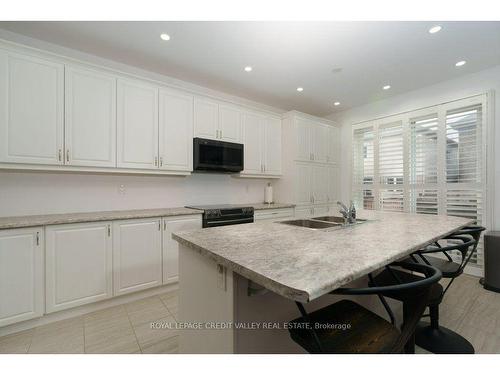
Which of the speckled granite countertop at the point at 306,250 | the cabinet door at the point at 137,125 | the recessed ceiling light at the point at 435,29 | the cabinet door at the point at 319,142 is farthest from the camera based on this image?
the cabinet door at the point at 319,142

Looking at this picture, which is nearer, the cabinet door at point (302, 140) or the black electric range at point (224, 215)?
the black electric range at point (224, 215)

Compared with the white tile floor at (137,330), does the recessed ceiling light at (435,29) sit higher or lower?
higher

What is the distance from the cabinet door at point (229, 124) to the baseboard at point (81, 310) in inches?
82.0

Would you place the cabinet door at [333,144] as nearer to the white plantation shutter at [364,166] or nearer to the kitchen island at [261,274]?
the white plantation shutter at [364,166]

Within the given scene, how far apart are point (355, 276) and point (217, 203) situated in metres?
2.91

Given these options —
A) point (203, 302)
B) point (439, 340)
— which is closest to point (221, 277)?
point (203, 302)

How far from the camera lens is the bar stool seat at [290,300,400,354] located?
0.90m

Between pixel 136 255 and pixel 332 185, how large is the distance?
358 centimetres

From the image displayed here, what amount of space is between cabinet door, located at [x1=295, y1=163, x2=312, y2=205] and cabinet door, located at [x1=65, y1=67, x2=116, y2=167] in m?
2.69

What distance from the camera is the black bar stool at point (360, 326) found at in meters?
0.83

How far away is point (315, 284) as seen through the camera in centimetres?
72

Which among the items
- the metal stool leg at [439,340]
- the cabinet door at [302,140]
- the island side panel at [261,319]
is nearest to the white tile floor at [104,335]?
the island side panel at [261,319]

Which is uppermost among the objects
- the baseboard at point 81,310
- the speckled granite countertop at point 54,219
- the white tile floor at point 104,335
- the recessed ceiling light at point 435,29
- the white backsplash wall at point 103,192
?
the recessed ceiling light at point 435,29
